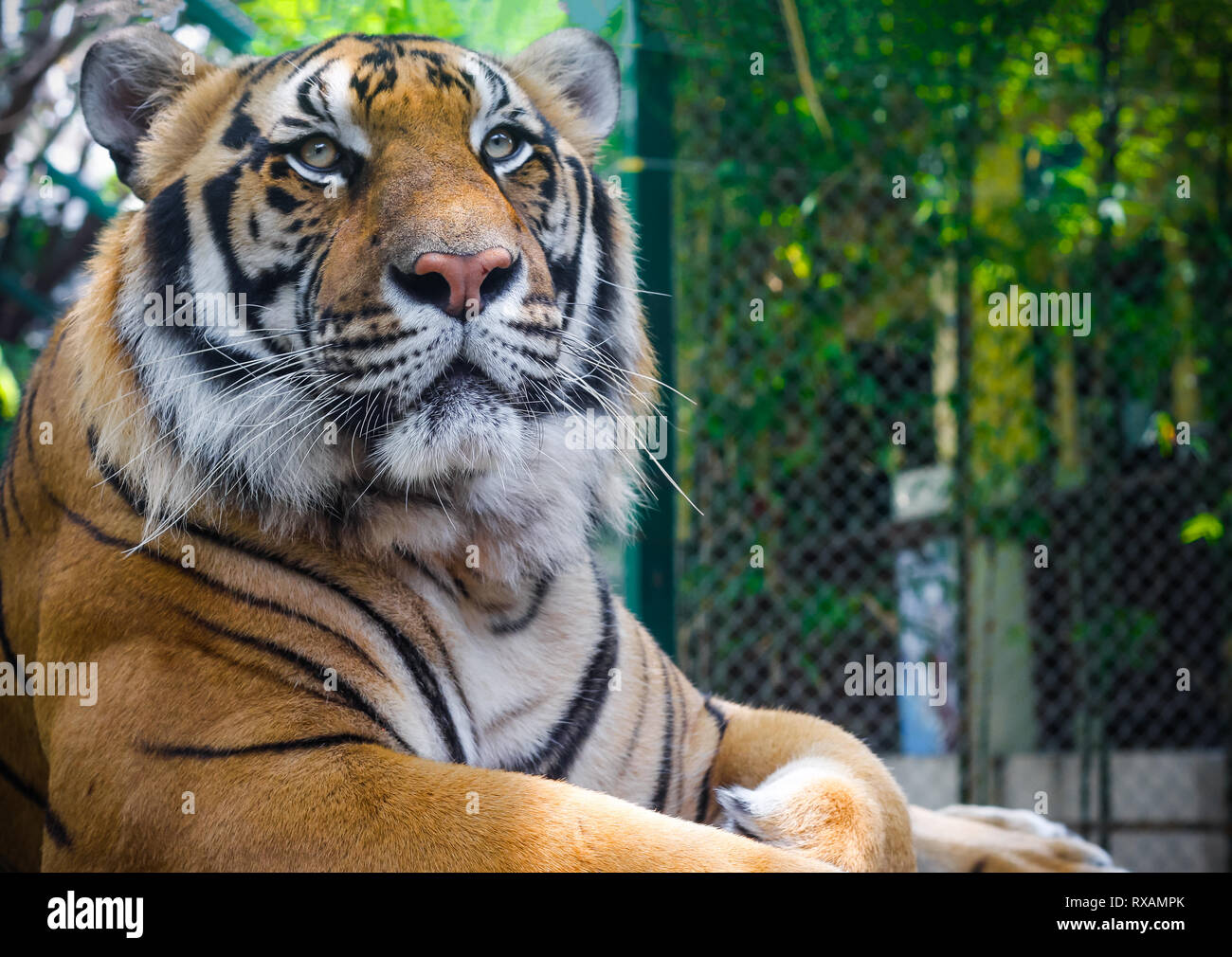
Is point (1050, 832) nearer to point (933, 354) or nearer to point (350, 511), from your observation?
point (350, 511)

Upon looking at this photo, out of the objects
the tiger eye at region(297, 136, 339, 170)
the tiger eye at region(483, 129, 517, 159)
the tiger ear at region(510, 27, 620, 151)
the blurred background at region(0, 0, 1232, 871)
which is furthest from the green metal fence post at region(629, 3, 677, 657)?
the tiger eye at region(297, 136, 339, 170)

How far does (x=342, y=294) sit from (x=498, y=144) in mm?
251

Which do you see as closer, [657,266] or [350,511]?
[350,511]

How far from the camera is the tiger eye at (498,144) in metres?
1.08

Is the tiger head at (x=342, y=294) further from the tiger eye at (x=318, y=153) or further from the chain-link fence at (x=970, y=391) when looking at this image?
the chain-link fence at (x=970, y=391)

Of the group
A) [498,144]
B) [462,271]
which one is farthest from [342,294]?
[498,144]

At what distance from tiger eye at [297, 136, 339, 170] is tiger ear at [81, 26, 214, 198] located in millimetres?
181

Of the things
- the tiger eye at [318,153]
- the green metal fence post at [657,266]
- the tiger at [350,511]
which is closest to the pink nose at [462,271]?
the tiger at [350,511]

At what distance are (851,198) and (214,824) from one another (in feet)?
7.35

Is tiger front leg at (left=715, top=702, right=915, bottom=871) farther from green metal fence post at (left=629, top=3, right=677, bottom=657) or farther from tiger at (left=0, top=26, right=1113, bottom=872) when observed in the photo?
green metal fence post at (left=629, top=3, right=677, bottom=657)

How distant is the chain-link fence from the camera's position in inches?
89.7

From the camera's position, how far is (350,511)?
1047 millimetres
